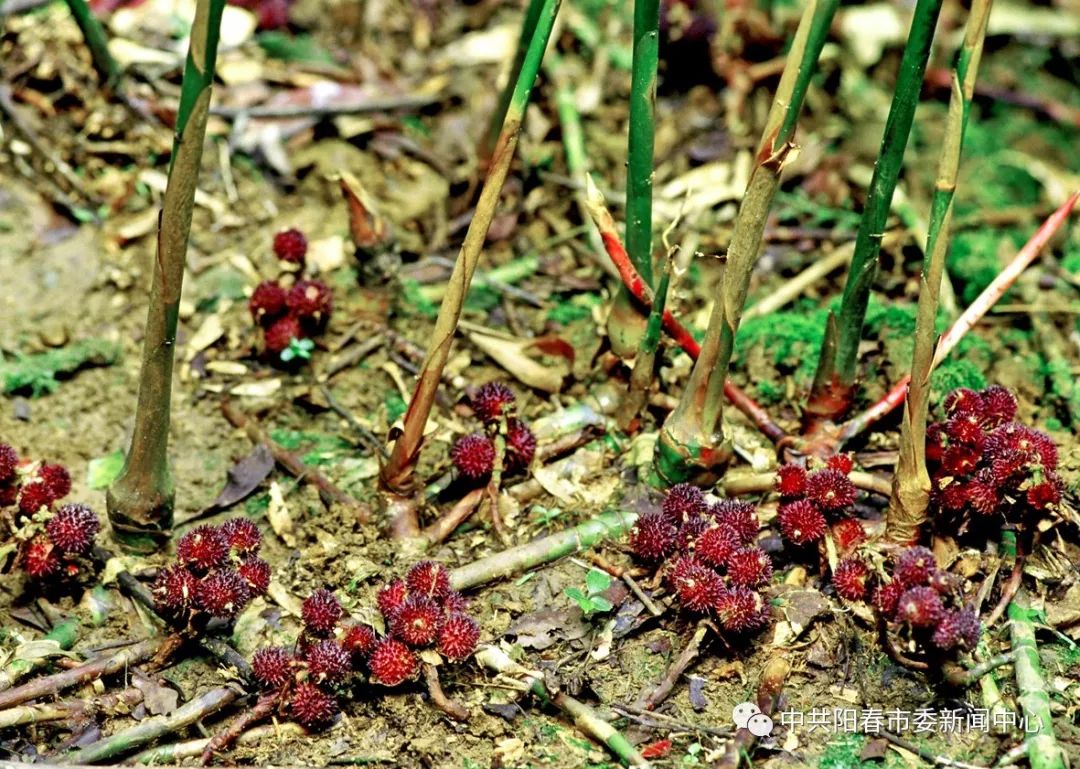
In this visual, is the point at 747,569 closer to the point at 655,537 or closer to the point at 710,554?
the point at 710,554

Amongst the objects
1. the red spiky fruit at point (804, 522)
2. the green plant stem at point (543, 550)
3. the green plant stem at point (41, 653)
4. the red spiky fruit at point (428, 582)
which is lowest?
the green plant stem at point (41, 653)

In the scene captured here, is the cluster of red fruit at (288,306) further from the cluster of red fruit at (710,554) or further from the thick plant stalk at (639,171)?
the cluster of red fruit at (710,554)

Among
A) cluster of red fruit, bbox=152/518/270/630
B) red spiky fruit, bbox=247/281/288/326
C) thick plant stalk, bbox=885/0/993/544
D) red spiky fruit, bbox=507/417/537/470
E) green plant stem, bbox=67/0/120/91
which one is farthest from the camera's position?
green plant stem, bbox=67/0/120/91

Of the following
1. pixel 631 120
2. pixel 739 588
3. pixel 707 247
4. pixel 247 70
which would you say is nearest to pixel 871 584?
pixel 739 588

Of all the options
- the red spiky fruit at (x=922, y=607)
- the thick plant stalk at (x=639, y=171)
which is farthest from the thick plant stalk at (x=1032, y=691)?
the thick plant stalk at (x=639, y=171)

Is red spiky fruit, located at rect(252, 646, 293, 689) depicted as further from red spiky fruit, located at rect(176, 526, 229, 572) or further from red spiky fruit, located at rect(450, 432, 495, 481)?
red spiky fruit, located at rect(450, 432, 495, 481)

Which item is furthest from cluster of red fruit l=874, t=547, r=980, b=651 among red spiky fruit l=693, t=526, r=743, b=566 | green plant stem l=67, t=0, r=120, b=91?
green plant stem l=67, t=0, r=120, b=91

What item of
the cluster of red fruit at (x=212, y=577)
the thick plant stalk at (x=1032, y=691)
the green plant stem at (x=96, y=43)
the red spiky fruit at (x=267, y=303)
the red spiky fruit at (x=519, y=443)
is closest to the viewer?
the thick plant stalk at (x=1032, y=691)
